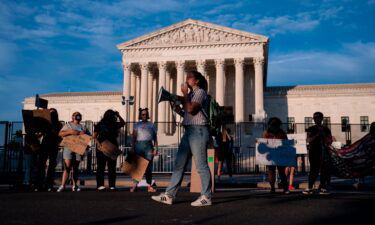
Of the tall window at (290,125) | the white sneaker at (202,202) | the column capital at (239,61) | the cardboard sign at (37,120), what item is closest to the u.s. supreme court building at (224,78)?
the column capital at (239,61)

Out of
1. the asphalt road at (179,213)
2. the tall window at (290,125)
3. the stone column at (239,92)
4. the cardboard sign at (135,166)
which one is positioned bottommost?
the asphalt road at (179,213)

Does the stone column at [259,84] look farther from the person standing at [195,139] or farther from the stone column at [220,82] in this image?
the person standing at [195,139]

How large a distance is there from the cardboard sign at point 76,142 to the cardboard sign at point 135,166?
117cm

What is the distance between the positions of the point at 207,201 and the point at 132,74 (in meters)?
48.4

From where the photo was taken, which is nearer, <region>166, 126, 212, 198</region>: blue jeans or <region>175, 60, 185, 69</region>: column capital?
<region>166, 126, 212, 198</region>: blue jeans

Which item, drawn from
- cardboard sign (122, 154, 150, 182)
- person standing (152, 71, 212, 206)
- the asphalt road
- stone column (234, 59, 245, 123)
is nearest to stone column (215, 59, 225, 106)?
stone column (234, 59, 245, 123)

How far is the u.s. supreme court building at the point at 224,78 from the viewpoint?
47.6 metres

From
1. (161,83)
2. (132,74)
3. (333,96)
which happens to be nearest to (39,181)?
(161,83)

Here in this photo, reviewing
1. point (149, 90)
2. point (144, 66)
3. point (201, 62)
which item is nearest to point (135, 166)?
point (201, 62)

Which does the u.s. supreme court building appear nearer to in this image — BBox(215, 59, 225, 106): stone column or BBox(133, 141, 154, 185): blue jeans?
BBox(215, 59, 225, 106): stone column

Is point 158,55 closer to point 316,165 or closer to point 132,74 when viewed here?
point 132,74

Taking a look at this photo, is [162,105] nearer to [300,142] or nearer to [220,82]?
[220,82]

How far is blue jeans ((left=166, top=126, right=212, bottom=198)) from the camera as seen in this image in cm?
618

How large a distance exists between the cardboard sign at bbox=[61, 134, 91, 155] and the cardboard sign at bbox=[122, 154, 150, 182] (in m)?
1.17
